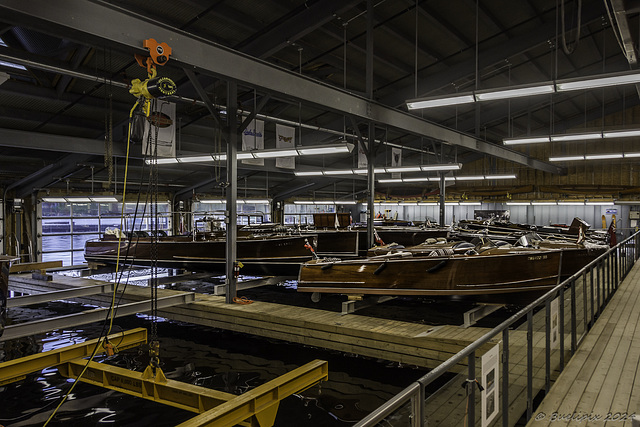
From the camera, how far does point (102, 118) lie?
13102 millimetres

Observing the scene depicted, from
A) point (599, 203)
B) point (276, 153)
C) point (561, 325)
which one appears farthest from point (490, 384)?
point (599, 203)

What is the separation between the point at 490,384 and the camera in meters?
2.81

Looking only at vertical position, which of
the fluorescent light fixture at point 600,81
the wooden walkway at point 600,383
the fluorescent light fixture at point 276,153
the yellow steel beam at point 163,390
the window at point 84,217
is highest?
the fluorescent light fixture at point 600,81

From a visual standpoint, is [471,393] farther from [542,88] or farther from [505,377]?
[542,88]

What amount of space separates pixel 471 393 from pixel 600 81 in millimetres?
6169

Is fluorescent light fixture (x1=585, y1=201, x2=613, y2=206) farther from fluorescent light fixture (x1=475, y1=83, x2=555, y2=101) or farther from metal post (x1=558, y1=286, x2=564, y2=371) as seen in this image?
metal post (x1=558, y1=286, x2=564, y2=371)

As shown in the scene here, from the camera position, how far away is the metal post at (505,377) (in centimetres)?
306

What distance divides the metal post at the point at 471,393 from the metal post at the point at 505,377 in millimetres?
615

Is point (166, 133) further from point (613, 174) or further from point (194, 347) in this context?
point (613, 174)

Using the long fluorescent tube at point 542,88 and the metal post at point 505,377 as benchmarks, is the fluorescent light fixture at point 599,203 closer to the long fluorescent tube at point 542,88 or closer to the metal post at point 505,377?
the long fluorescent tube at point 542,88

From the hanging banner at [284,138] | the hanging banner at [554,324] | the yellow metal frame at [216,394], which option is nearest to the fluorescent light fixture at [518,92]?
the hanging banner at [554,324]

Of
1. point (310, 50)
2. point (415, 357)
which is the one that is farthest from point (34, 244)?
point (415, 357)

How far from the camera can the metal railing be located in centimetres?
211

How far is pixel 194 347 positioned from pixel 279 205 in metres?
18.5
